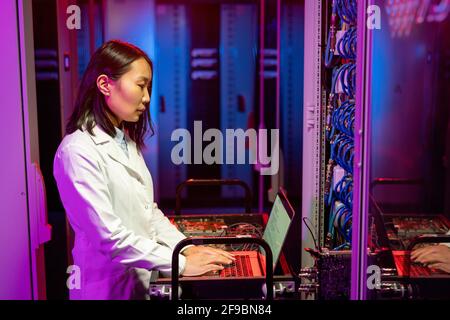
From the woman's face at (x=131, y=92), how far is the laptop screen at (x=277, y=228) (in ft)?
2.19

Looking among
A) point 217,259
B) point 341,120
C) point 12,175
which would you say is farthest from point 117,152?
point 341,120

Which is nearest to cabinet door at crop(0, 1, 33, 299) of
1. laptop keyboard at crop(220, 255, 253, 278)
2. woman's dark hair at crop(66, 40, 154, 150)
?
woman's dark hair at crop(66, 40, 154, 150)

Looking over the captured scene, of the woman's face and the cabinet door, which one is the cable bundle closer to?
the woman's face

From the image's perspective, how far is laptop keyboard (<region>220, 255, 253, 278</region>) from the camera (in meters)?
2.06

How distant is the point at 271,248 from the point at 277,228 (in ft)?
0.26

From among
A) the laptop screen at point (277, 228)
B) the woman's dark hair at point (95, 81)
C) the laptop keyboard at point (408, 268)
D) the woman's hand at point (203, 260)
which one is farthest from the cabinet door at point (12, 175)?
the laptop keyboard at point (408, 268)

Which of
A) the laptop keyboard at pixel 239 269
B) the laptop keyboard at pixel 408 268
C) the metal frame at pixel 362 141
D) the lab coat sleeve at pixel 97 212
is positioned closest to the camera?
the metal frame at pixel 362 141

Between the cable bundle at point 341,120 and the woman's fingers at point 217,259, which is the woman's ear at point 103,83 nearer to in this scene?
the woman's fingers at point 217,259

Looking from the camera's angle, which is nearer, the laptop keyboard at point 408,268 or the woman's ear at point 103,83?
the laptop keyboard at point 408,268

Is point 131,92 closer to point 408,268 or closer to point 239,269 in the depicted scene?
point 239,269

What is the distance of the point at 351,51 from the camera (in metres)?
2.08

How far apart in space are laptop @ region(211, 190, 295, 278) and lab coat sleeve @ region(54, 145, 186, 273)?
0.22 meters

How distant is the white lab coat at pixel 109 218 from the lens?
1960 millimetres

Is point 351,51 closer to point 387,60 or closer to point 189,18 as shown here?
point 387,60
